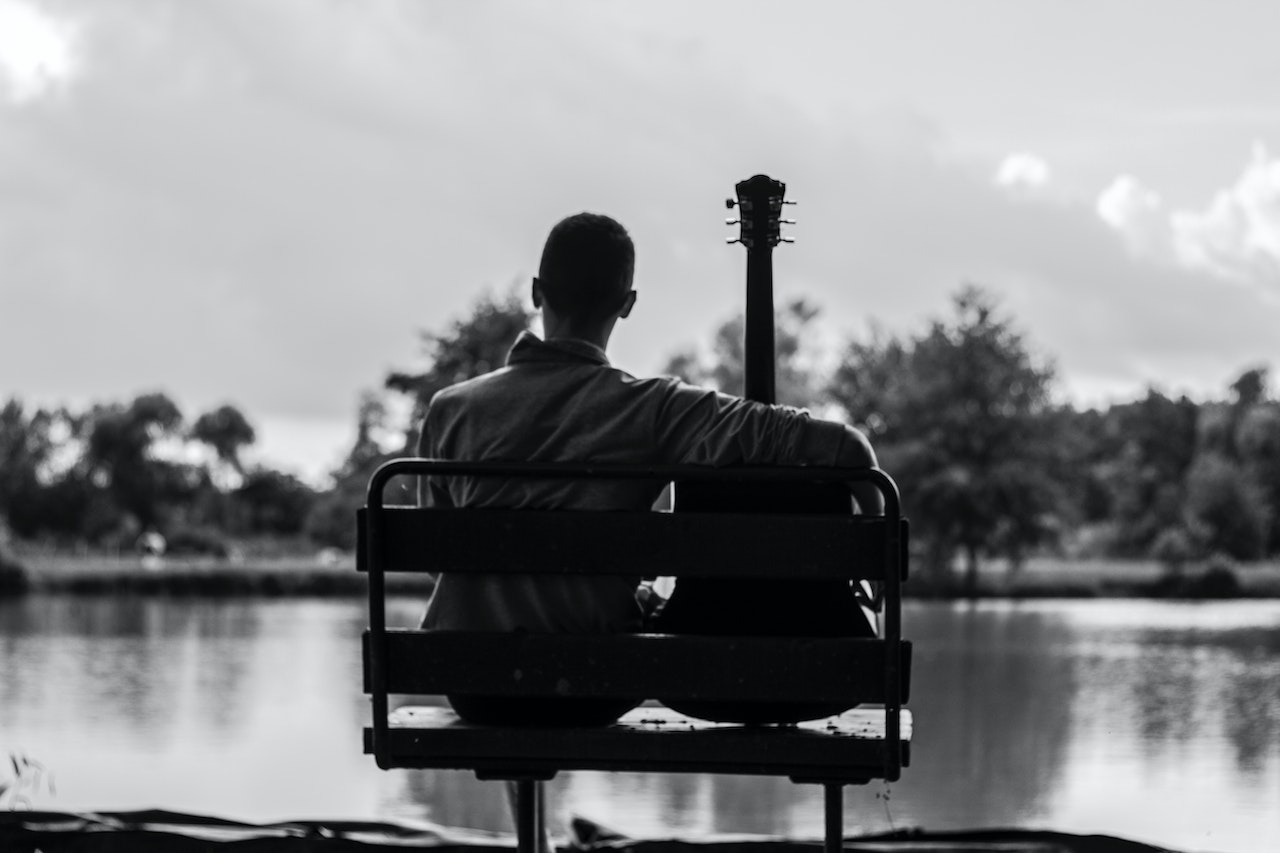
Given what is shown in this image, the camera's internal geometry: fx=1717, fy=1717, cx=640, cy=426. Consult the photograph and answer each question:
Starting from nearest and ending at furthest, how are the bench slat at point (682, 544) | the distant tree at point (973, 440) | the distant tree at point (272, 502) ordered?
the bench slat at point (682, 544) → the distant tree at point (973, 440) → the distant tree at point (272, 502)

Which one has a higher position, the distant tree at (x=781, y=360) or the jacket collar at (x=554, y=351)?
the distant tree at (x=781, y=360)

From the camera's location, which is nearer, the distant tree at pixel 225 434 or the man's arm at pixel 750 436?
the man's arm at pixel 750 436

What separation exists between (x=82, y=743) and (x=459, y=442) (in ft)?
26.1

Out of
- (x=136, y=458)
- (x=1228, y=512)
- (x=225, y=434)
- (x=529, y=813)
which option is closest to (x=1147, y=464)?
(x=1228, y=512)

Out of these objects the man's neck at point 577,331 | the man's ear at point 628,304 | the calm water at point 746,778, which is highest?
the man's ear at point 628,304

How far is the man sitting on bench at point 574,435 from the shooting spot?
7.87ft

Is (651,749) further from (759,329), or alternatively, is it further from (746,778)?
(746,778)

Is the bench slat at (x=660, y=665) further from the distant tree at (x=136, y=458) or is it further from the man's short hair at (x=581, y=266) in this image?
the distant tree at (x=136, y=458)

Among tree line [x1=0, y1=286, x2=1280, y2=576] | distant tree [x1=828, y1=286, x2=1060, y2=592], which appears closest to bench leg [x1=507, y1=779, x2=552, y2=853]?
tree line [x1=0, y1=286, x2=1280, y2=576]

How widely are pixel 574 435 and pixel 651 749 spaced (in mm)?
458

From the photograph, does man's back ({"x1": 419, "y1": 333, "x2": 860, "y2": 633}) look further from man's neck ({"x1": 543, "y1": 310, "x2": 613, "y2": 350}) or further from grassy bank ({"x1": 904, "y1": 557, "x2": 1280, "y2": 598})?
grassy bank ({"x1": 904, "y1": 557, "x2": 1280, "y2": 598})

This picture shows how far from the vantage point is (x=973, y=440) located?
43.1 m

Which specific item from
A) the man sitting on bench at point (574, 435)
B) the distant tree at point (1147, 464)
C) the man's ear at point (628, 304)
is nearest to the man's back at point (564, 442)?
the man sitting on bench at point (574, 435)

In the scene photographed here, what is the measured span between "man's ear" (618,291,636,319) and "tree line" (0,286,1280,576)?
30.4 m
